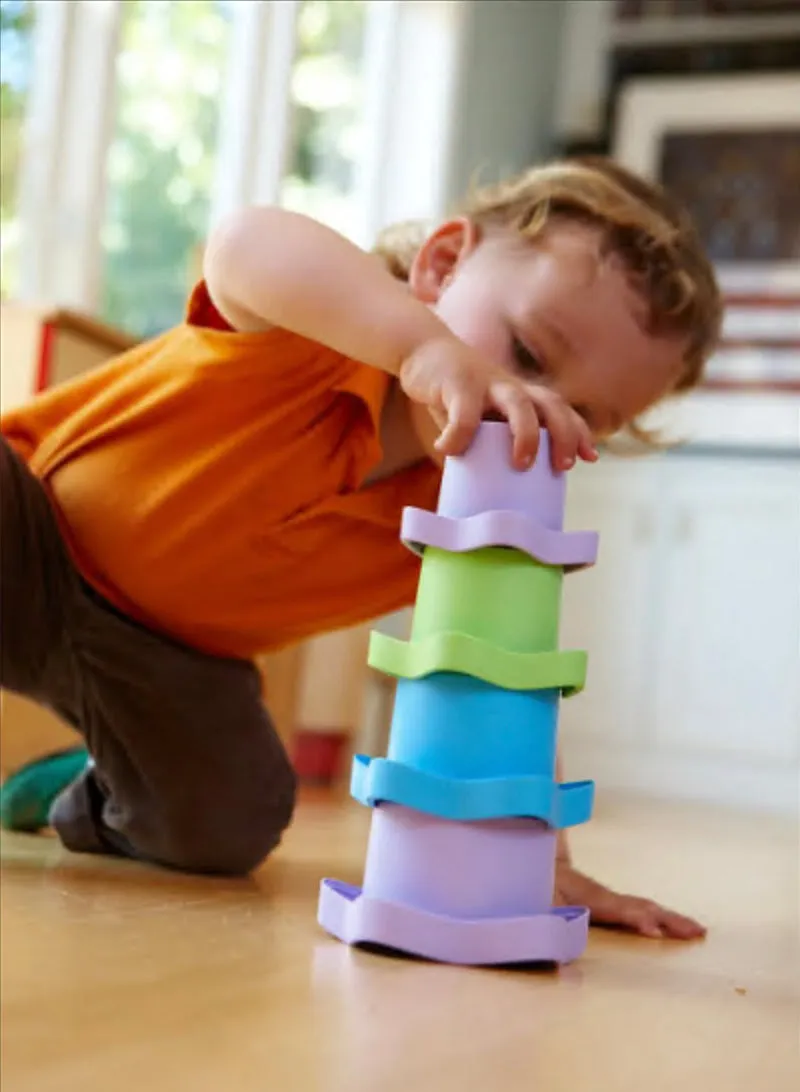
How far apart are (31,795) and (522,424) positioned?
66cm

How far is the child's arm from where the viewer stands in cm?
72

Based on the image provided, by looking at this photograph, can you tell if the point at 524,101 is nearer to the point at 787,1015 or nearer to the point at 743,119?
the point at 743,119

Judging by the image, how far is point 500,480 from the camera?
Result: 712 mm

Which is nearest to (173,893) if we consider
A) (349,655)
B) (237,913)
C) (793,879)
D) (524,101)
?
(237,913)

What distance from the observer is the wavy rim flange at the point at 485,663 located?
699mm

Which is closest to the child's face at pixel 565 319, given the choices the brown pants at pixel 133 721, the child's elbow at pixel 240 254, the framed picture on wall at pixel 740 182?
the child's elbow at pixel 240 254

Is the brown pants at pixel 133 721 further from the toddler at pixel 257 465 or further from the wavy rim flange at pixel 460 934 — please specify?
the wavy rim flange at pixel 460 934

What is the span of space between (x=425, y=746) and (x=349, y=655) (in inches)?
68.7

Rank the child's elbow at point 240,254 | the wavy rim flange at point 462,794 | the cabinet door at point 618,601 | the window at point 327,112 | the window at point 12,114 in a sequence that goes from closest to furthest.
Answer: the wavy rim flange at point 462,794
the child's elbow at point 240,254
the window at point 12,114
the window at point 327,112
the cabinet door at point 618,601

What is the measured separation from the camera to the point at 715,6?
334 cm

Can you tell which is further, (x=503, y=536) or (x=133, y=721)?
(x=133, y=721)

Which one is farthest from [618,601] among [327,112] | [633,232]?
[633,232]

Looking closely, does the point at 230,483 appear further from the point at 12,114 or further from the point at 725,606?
the point at 725,606

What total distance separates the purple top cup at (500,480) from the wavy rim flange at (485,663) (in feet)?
0.22
